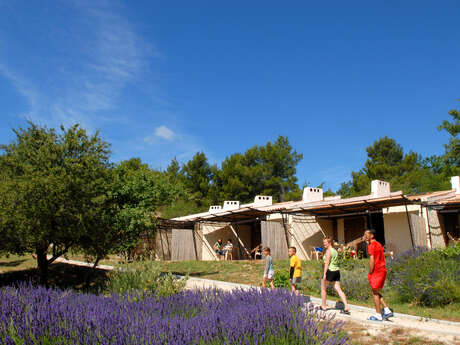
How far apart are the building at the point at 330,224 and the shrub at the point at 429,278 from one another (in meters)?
5.55

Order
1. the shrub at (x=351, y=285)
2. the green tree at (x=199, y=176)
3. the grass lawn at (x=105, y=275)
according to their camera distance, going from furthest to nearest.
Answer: the green tree at (x=199, y=176) → the grass lawn at (x=105, y=275) → the shrub at (x=351, y=285)

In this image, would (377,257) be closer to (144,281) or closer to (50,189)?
(144,281)

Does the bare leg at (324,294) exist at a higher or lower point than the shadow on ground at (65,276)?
lower

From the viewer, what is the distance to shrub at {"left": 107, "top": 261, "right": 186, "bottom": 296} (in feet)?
25.8

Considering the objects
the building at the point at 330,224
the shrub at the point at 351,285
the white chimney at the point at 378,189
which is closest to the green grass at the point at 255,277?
the shrub at the point at 351,285

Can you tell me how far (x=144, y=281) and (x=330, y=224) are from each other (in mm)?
14040

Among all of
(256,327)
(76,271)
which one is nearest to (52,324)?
(256,327)

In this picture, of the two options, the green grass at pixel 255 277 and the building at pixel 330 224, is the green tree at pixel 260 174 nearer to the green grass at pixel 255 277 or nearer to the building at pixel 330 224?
the building at pixel 330 224

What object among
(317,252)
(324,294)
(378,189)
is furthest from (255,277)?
(378,189)

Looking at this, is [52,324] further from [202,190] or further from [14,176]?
Answer: [202,190]

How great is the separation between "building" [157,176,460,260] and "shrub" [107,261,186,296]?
8.96m

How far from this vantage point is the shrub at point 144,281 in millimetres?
7855

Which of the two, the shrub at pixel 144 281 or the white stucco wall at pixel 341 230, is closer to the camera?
the shrub at pixel 144 281

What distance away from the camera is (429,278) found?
26.8 ft
